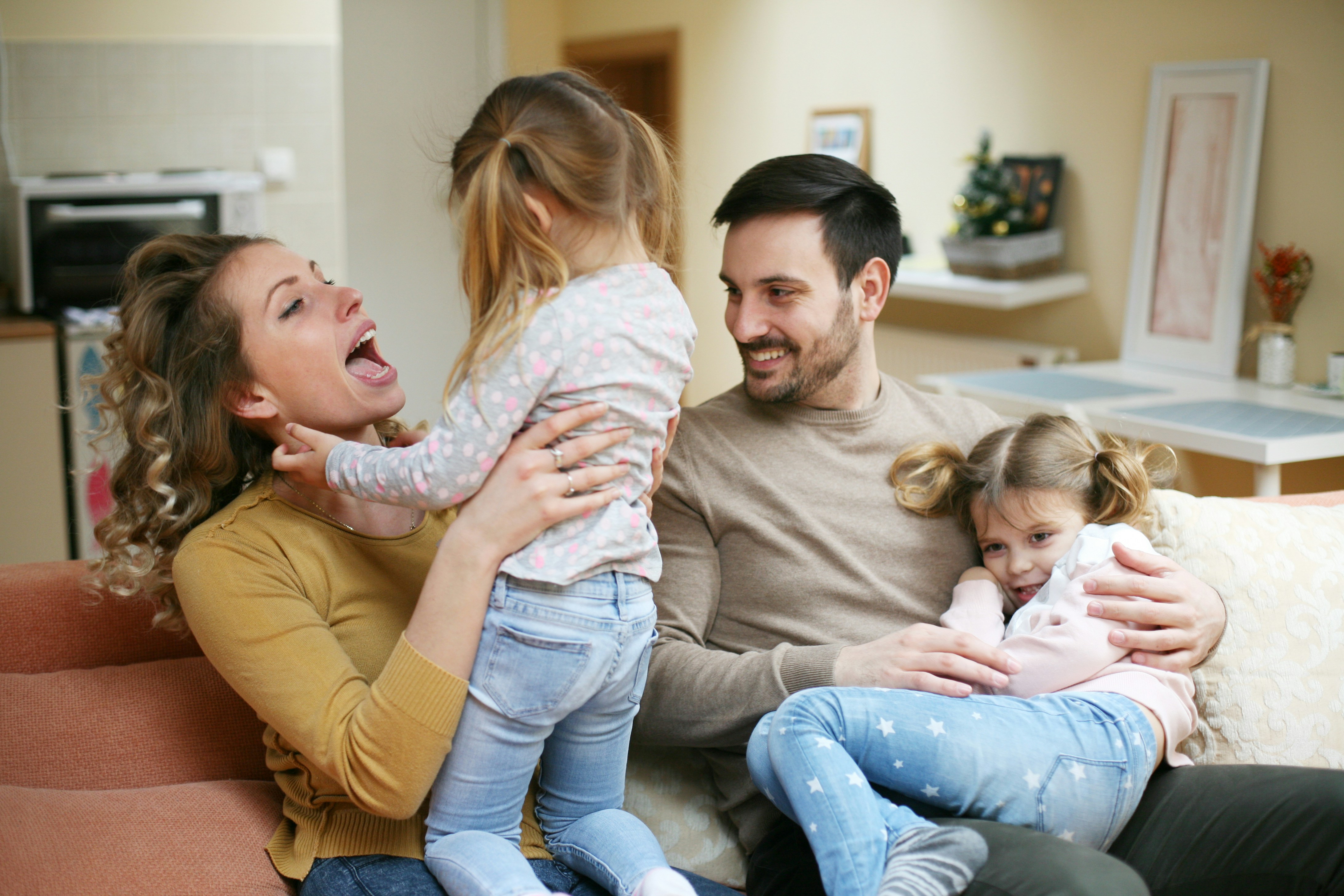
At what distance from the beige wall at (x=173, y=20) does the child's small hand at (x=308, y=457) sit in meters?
3.79

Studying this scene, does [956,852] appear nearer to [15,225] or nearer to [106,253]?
[106,253]

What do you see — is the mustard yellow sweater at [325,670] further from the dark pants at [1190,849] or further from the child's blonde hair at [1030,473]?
the child's blonde hair at [1030,473]

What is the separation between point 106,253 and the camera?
3996mm

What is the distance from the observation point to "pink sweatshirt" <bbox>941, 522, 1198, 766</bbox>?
1472mm

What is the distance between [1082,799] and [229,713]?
1131 mm

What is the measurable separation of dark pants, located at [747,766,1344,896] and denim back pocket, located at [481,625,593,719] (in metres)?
0.44

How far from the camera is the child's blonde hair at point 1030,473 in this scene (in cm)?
165

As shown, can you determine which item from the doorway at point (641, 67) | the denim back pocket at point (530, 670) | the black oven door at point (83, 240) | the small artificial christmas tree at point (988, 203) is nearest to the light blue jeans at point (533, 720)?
the denim back pocket at point (530, 670)

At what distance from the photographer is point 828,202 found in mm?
1725

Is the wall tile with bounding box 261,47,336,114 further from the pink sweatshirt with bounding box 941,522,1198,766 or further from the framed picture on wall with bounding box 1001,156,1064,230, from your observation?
the pink sweatshirt with bounding box 941,522,1198,766

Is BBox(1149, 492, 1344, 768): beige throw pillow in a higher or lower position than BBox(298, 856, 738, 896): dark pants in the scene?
higher

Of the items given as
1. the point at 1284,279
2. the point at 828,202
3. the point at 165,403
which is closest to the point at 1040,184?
the point at 1284,279

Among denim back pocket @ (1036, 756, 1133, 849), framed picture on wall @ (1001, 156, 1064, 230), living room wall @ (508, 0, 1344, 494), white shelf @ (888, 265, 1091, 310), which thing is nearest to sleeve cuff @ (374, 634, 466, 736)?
denim back pocket @ (1036, 756, 1133, 849)

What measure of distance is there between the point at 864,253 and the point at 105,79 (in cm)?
378
